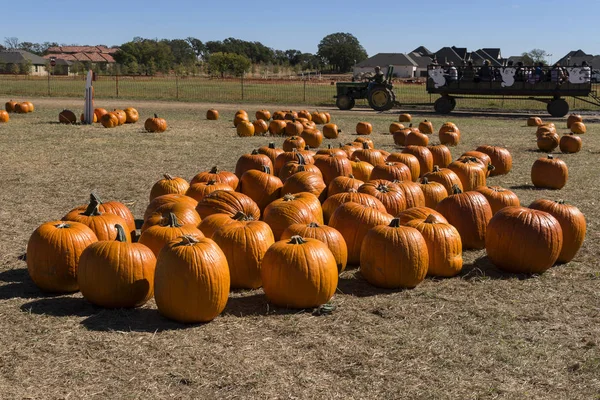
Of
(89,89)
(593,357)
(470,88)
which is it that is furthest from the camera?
(470,88)

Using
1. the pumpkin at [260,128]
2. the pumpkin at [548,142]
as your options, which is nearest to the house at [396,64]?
the pumpkin at [260,128]

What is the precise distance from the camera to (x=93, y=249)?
16.6 feet

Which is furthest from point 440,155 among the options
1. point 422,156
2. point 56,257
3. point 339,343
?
point 56,257

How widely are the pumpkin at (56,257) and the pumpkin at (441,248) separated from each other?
9.72 ft

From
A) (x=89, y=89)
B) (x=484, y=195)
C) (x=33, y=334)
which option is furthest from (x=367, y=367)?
(x=89, y=89)

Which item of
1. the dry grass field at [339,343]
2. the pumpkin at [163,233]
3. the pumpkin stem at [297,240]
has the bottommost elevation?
the dry grass field at [339,343]

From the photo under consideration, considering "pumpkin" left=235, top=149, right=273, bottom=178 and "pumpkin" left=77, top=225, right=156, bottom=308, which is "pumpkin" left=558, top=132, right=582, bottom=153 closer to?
"pumpkin" left=235, top=149, right=273, bottom=178

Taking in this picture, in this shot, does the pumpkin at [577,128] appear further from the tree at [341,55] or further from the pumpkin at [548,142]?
the tree at [341,55]

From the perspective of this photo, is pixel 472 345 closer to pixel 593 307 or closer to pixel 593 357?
pixel 593 357

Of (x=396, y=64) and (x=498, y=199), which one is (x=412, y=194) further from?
(x=396, y=64)

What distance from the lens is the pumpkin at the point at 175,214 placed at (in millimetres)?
6129

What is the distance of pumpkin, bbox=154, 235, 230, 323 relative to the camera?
469cm

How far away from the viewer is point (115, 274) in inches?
193

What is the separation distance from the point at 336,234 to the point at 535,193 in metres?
5.44
